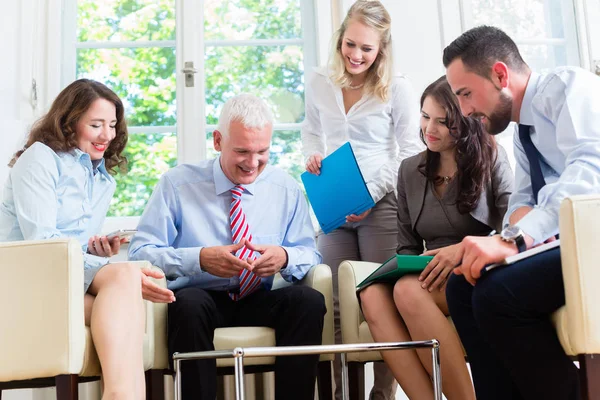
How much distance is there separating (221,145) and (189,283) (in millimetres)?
449

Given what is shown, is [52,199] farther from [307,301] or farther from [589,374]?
[589,374]

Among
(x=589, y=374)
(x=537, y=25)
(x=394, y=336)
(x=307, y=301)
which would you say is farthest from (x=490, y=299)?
(x=537, y=25)

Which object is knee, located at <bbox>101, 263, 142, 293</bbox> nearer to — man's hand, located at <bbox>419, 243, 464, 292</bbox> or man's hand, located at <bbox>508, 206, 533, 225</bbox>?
man's hand, located at <bbox>419, 243, 464, 292</bbox>

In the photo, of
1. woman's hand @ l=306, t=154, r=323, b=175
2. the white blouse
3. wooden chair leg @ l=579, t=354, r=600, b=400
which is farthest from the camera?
the white blouse

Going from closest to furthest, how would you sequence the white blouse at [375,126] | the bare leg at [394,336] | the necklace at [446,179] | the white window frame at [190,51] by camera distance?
the bare leg at [394,336] < the necklace at [446,179] < the white blouse at [375,126] < the white window frame at [190,51]

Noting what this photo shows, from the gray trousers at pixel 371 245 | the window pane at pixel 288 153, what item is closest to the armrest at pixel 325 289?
the gray trousers at pixel 371 245

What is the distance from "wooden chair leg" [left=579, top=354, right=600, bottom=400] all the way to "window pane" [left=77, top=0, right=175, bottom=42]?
241cm

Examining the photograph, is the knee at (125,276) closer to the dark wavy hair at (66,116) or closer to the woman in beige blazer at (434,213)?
the dark wavy hair at (66,116)

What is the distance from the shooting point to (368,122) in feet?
8.79

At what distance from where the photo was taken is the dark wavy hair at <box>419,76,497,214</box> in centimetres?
224

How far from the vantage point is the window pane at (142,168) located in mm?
3223

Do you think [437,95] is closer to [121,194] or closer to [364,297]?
[364,297]

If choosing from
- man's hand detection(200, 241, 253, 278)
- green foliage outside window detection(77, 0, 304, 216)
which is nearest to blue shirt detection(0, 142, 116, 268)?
man's hand detection(200, 241, 253, 278)

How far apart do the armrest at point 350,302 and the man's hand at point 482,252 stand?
0.60 m
